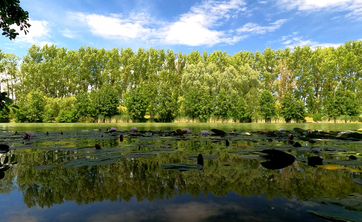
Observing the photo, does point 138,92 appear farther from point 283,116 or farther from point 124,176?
point 124,176

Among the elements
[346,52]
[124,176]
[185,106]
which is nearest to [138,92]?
[185,106]

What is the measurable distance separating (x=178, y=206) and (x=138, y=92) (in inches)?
1542

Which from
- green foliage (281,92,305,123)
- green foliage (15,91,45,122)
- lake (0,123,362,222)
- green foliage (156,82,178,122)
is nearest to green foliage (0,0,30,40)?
lake (0,123,362,222)

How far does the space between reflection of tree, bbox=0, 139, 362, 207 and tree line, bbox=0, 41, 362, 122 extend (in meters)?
35.0

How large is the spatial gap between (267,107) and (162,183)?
38337mm

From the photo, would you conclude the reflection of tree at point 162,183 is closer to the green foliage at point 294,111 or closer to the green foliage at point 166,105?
the green foliage at point 166,105

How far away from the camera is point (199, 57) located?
174 ft

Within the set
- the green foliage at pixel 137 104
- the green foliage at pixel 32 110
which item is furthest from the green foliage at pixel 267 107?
the green foliage at pixel 32 110

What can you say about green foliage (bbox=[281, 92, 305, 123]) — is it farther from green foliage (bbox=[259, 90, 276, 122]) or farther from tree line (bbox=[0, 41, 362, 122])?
green foliage (bbox=[259, 90, 276, 122])

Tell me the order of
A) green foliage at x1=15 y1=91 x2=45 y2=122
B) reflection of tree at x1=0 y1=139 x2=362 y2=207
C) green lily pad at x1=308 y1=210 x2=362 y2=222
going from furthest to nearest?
green foliage at x1=15 y1=91 x2=45 y2=122 < reflection of tree at x1=0 y1=139 x2=362 y2=207 < green lily pad at x1=308 y1=210 x2=362 y2=222

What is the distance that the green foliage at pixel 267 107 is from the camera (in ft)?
121

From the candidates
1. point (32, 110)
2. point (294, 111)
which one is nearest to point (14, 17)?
point (32, 110)

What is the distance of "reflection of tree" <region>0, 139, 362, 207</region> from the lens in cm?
154

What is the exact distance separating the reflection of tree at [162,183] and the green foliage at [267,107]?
37111mm
